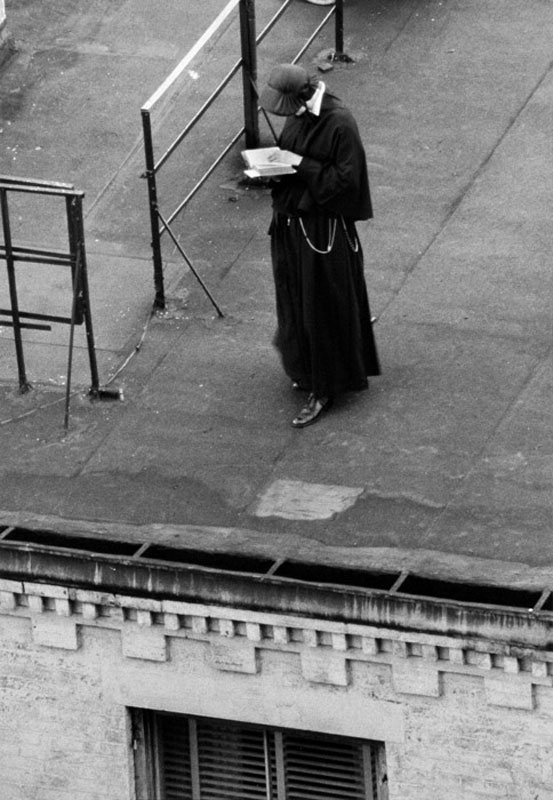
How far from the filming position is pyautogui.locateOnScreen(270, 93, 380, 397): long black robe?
511 inches

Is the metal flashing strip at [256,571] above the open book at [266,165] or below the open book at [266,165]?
below

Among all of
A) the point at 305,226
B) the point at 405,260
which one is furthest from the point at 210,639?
the point at 405,260

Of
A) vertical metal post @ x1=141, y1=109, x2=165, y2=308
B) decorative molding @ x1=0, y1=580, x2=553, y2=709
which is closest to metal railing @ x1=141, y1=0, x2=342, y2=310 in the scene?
vertical metal post @ x1=141, y1=109, x2=165, y2=308

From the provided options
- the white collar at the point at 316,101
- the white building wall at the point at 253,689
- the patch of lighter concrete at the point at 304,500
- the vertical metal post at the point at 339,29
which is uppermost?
the vertical metal post at the point at 339,29

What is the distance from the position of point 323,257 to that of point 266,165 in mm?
604

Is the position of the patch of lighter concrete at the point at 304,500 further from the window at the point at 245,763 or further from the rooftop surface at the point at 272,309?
the window at the point at 245,763

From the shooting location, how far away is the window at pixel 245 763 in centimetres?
1274

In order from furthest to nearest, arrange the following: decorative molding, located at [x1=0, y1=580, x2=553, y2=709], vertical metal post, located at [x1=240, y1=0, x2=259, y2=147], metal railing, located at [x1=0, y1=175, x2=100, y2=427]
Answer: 1. vertical metal post, located at [x1=240, y1=0, x2=259, y2=147]
2. metal railing, located at [x1=0, y1=175, x2=100, y2=427]
3. decorative molding, located at [x1=0, y1=580, x2=553, y2=709]

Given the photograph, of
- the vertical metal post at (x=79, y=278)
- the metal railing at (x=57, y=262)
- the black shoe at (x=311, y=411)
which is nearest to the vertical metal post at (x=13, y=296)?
the metal railing at (x=57, y=262)

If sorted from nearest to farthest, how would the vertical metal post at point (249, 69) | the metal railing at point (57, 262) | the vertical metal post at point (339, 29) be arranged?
1. the metal railing at point (57, 262)
2. the vertical metal post at point (249, 69)
3. the vertical metal post at point (339, 29)

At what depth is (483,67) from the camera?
1677 cm

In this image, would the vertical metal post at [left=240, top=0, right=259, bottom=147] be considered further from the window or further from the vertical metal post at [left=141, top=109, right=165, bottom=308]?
the window

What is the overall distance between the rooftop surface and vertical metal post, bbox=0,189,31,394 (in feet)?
0.32

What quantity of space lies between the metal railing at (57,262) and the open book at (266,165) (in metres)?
0.97
